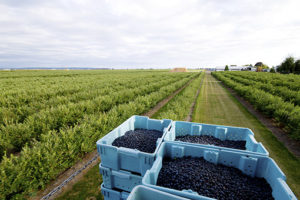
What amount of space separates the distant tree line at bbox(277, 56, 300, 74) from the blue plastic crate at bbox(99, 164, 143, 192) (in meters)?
76.8

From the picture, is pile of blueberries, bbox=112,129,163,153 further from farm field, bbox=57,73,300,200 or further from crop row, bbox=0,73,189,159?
crop row, bbox=0,73,189,159

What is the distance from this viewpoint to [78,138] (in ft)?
13.3

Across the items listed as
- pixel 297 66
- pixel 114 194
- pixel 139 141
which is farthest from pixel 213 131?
pixel 297 66

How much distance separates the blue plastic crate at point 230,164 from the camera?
1488 millimetres

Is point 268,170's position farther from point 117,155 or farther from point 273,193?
point 117,155

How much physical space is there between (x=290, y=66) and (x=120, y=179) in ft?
263

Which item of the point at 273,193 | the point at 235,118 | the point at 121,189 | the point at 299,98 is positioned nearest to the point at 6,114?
the point at 121,189

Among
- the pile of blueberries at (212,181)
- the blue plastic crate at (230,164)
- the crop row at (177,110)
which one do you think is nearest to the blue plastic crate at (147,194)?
the blue plastic crate at (230,164)

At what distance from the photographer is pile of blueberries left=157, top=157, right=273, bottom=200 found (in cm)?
173

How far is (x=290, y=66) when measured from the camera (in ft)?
182

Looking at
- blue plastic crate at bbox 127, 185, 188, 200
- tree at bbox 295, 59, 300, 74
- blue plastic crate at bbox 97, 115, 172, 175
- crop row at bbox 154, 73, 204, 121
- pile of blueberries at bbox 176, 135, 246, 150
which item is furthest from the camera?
tree at bbox 295, 59, 300, 74

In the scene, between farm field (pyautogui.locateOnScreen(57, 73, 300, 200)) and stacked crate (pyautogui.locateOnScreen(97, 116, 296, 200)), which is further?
farm field (pyautogui.locateOnScreen(57, 73, 300, 200))

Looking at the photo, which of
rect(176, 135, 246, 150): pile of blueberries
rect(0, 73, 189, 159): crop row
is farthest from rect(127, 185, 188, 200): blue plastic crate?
rect(0, 73, 189, 159): crop row

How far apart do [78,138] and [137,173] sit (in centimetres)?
250
